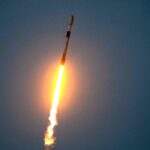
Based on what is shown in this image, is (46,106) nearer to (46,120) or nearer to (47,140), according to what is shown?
(46,120)

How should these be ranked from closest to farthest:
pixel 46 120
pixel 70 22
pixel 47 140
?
pixel 70 22
pixel 47 140
pixel 46 120

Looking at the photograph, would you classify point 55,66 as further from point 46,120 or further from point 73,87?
point 46,120

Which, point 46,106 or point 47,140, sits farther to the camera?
point 46,106

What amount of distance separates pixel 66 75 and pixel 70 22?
467 cm

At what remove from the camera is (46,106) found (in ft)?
58.5

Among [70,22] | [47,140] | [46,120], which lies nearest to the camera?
[70,22]

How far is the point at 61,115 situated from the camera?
58.4 ft

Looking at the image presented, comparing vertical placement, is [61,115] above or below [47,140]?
above

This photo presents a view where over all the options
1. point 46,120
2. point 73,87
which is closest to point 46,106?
point 46,120

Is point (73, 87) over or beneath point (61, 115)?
over

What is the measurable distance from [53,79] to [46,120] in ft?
8.82

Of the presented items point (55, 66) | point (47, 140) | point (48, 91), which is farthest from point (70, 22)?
point (47, 140)

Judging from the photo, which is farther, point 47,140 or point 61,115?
point 61,115

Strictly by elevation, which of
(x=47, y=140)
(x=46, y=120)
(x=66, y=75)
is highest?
(x=66, y=75)
